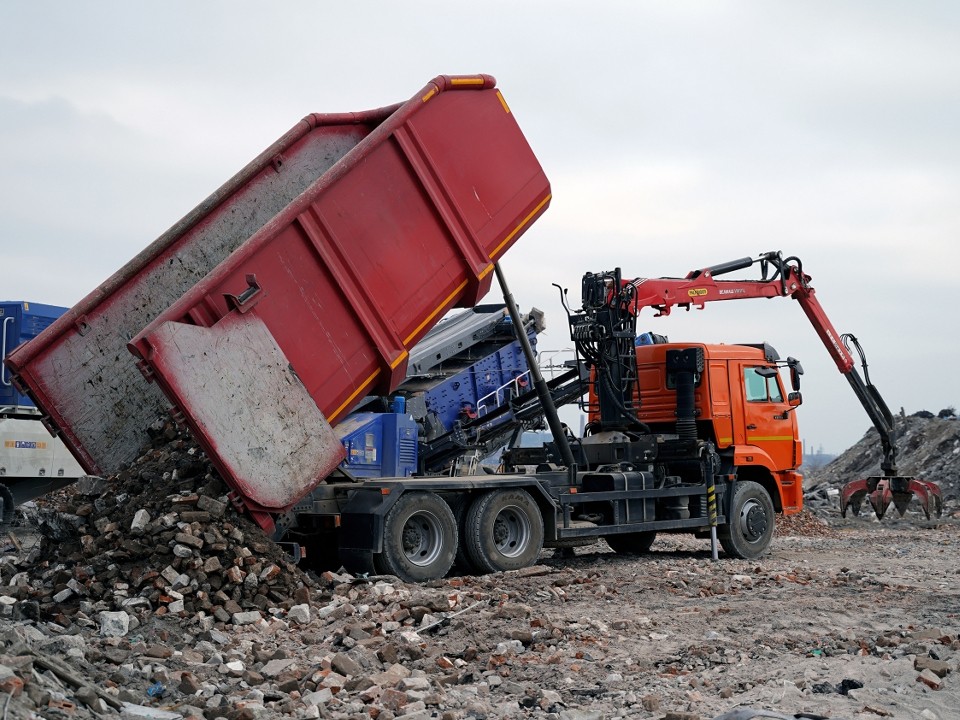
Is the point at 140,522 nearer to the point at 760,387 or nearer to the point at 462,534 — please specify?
the point at 462,534

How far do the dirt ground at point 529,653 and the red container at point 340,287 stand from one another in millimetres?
1313

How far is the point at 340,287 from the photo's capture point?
26.9 ft

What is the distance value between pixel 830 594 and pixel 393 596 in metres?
3.87

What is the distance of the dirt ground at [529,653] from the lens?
5.32 metres

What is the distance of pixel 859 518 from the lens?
19.1 m

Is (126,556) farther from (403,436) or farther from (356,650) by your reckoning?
(403,436)

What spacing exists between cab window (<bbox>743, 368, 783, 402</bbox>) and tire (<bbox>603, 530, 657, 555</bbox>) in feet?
6.87

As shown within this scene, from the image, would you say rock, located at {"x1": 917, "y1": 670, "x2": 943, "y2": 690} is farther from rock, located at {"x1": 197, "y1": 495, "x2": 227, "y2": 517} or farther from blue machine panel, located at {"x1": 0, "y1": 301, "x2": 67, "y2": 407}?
blue machine panel, located at {"x1": 0, "y1": 301, "x2": 67, "y2": 407}

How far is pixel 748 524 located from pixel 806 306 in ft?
12.1

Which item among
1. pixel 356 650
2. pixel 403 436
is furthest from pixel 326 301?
pixel 403 436

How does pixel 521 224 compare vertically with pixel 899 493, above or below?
above

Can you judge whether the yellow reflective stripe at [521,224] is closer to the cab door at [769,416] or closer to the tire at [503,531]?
the tire at [503,531]

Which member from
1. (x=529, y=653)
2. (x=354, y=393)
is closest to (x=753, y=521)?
(x=354, y=393)

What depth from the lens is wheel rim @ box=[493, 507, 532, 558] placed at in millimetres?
9859
